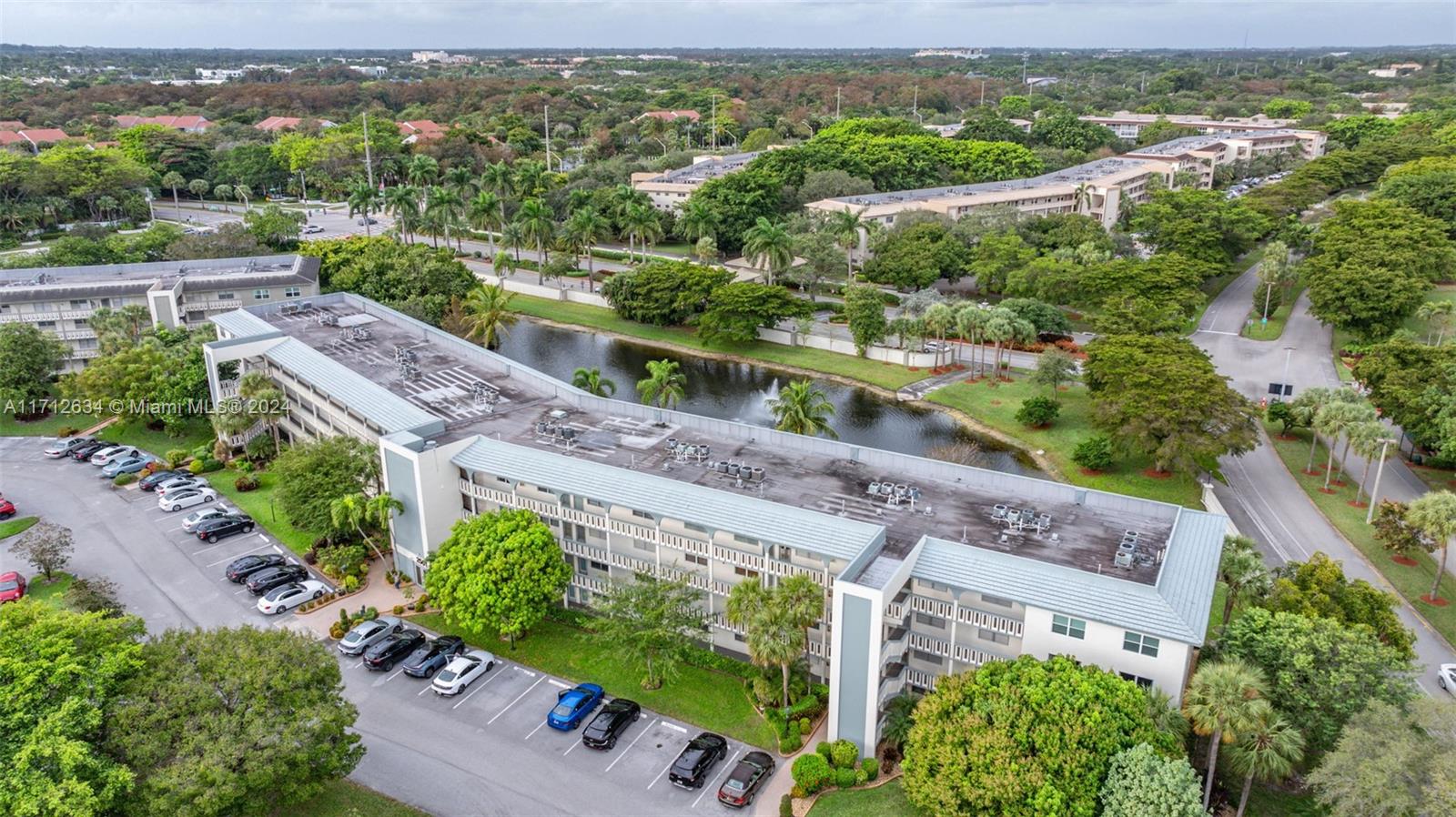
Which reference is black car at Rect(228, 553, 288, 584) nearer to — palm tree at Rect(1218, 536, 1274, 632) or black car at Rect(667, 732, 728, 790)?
black car at Rect(667, 732, 728, 790)

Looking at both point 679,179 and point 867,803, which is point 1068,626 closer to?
point 867,803

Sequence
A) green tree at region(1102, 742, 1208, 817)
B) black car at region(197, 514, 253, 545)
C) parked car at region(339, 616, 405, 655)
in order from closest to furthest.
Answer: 1. green tree at region(1102, 742, 1208, 817)
2. parked car at region(339, 616, 405, 655)
3. black car at region(197, 514, 253, 545)

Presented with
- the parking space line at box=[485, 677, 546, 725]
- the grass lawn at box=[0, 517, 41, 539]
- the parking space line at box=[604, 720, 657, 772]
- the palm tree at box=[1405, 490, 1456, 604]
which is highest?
the palm tree at box=[1405, 490, 1456, 604]

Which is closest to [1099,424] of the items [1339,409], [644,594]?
[1339,409]

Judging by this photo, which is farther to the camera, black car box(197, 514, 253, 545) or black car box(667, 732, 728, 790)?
black car box(197, 514, 253, 545)

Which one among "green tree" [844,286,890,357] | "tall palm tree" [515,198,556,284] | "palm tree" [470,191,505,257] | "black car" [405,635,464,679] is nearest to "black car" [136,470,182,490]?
"black car" [405,635,464,679]

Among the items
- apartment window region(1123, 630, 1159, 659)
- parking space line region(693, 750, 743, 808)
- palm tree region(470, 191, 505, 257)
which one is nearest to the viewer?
apartment window region(1123, 630, 1159, 659)
